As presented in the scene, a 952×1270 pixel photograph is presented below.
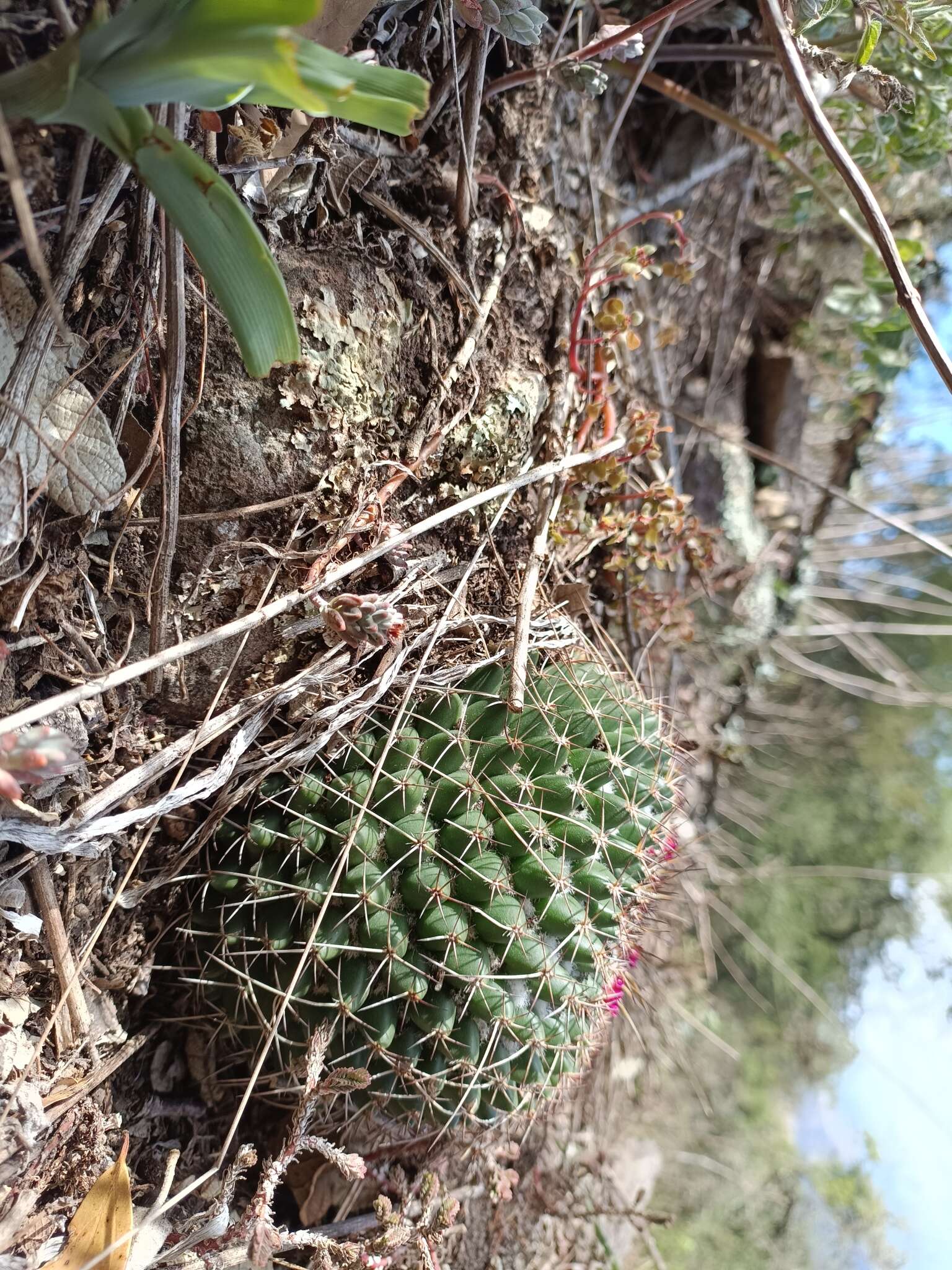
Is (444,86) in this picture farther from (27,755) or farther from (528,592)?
(27,755)

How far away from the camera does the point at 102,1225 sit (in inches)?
37.1

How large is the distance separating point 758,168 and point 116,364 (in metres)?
1.63

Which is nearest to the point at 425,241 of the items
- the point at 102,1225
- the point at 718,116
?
the point at 718,116

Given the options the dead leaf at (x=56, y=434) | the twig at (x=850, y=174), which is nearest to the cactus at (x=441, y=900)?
the dead leaf at (x=56, y=434)

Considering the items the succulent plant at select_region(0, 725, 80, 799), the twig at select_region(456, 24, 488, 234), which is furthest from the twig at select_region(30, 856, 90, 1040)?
the twig at select_region(456, 24, 488, 234)

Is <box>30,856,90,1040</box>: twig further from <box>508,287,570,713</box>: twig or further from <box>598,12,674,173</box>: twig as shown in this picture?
<box>598,12,674,173</box>: twig

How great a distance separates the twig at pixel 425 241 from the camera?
1130 millimetres

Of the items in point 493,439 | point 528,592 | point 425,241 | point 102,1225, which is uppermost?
point 425,241

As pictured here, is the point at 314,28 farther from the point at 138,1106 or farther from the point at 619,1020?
the point at 619,1020

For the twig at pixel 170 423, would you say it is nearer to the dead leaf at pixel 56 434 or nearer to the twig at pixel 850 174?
the dead leaf at pixel 56 434

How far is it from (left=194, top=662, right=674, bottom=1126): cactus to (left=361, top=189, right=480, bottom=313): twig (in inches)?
23.5

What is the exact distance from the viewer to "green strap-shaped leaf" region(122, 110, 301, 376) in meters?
0.70

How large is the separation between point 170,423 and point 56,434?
117 millimetres

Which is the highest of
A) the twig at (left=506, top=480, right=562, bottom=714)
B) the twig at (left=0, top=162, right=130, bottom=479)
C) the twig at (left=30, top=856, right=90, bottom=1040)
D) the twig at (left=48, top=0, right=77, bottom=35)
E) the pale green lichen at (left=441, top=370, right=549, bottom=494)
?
the twig at (left=48, top=0, right=77, bottom=35)
